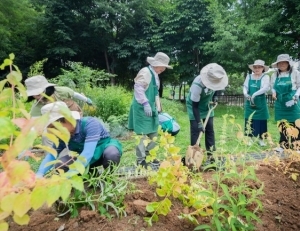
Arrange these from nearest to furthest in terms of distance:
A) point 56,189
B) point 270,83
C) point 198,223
A: point 56,189, point 198,223, point 270,83

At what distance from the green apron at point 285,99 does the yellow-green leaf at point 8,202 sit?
15.3 ft

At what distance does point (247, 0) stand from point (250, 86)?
10.3 metres

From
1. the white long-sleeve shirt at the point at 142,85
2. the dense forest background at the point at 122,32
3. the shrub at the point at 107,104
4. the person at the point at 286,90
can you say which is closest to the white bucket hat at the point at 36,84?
the white long-sleeve shirt at the point at 142,85

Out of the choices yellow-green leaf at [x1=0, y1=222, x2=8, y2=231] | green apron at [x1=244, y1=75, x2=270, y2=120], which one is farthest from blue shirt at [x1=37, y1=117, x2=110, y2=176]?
green apron at [x1=244, y1=75, x2=270, y2=120]

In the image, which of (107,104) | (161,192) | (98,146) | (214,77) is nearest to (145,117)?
(214,77)

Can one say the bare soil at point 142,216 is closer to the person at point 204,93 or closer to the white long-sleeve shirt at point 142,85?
the person at point 204,93

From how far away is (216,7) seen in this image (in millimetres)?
14258

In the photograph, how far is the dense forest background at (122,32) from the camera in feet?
49.0

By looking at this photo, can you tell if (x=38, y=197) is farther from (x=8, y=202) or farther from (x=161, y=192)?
(x=161, y=192)

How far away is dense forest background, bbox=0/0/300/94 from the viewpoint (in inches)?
587

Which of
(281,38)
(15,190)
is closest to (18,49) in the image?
(281,38)

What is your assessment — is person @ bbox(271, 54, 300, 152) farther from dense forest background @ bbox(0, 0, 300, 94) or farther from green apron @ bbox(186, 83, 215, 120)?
dense forest background @ bbox(0, 0, 300, 94)

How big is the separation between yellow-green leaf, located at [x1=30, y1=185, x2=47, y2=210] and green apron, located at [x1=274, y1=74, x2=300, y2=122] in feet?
15.1

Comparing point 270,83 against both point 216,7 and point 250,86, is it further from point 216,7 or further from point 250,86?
point 216,7
